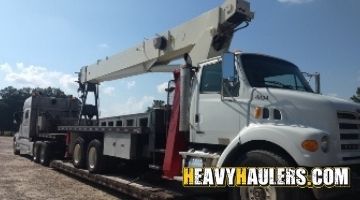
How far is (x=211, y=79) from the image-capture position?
8.12m

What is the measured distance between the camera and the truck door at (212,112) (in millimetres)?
7473

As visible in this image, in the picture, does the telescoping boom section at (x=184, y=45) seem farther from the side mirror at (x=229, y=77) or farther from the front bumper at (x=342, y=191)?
the front bumper at (x=342, y=191)

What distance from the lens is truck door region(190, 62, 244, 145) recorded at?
7.47 metres

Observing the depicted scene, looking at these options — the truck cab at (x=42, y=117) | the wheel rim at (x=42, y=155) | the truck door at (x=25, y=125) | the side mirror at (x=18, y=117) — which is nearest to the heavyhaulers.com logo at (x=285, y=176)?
the wheel rim at (x=42, y=155)

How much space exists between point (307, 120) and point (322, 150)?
575 millimetres

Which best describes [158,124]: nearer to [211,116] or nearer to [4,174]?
[211,116]

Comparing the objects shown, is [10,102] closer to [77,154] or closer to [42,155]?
[42,155]

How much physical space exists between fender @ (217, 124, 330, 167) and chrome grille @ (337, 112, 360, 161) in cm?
42

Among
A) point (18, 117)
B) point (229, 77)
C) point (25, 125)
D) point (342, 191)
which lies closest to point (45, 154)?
point (25, 125)

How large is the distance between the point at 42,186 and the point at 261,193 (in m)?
7.36

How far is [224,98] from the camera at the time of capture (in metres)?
7.59

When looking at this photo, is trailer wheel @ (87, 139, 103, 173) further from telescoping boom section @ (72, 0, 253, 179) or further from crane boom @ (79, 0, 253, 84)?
telescoping boom section @ (72, 0, 253, 179)

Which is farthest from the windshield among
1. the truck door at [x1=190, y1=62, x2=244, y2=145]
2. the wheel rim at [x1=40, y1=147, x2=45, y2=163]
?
the wheel rim at [x1=40, y1=147, x2=45, y2=163]

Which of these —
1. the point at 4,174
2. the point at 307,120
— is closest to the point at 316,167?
the point at 307,120
